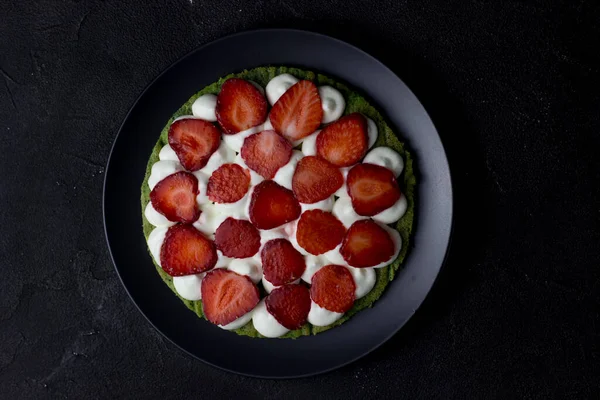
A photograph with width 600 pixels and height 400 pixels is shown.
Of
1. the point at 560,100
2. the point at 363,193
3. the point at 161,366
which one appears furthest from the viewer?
the point at 161,366

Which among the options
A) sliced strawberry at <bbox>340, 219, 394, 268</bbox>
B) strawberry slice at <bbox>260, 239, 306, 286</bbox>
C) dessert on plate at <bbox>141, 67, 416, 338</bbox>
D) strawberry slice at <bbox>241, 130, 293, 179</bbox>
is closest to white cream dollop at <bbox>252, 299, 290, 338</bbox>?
dessert on plate at <bbox>141, 67, 416, 338</bbox>

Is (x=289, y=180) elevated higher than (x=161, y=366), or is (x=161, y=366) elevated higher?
(x=289, y=180)

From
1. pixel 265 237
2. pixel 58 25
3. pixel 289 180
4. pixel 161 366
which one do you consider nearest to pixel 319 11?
pixel 289 180

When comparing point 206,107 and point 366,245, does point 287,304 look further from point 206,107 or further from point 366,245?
point 206,107

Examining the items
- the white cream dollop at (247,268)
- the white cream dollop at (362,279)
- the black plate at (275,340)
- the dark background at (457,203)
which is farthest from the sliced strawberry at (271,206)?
the dark background at (457,203)

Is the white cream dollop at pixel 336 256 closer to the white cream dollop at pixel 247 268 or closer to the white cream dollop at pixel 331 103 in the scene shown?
the white cream dollop at pixel 247 268

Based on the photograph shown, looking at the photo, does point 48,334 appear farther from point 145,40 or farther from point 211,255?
point 145,40

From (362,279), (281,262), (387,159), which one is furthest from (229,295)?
(387,159)
